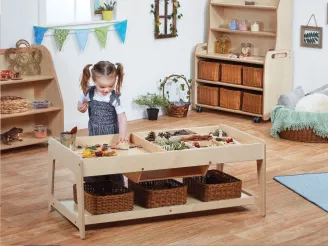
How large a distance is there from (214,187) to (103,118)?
911 millimetres

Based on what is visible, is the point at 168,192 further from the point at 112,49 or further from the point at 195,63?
the point at 195,63

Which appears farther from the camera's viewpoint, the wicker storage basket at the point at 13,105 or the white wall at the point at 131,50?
the white wall at the point at 131,50

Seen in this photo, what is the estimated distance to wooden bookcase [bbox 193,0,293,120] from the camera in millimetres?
7777

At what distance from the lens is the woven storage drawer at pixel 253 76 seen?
780cm

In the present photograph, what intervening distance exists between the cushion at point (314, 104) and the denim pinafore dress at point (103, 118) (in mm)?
2588

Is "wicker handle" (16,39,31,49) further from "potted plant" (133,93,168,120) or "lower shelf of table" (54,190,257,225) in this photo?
"lower shelf of table" (54,190,257,225)

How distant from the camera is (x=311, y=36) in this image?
25.8ft

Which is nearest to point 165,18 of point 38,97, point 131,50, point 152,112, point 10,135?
point 131,50

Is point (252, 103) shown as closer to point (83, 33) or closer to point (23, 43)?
point (83, 33)

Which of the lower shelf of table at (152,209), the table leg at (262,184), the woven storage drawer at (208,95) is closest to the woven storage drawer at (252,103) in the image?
the woven storage drawer at (208,95)

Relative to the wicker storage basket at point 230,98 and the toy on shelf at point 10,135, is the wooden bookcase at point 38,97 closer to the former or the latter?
the toy on shelf at point 10,135

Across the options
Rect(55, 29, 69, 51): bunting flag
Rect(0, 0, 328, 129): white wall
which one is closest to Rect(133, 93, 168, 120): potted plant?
Rect(0, 0, 328, 129): white wall

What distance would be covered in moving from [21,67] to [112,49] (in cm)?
125

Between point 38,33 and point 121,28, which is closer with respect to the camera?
point 38,33
